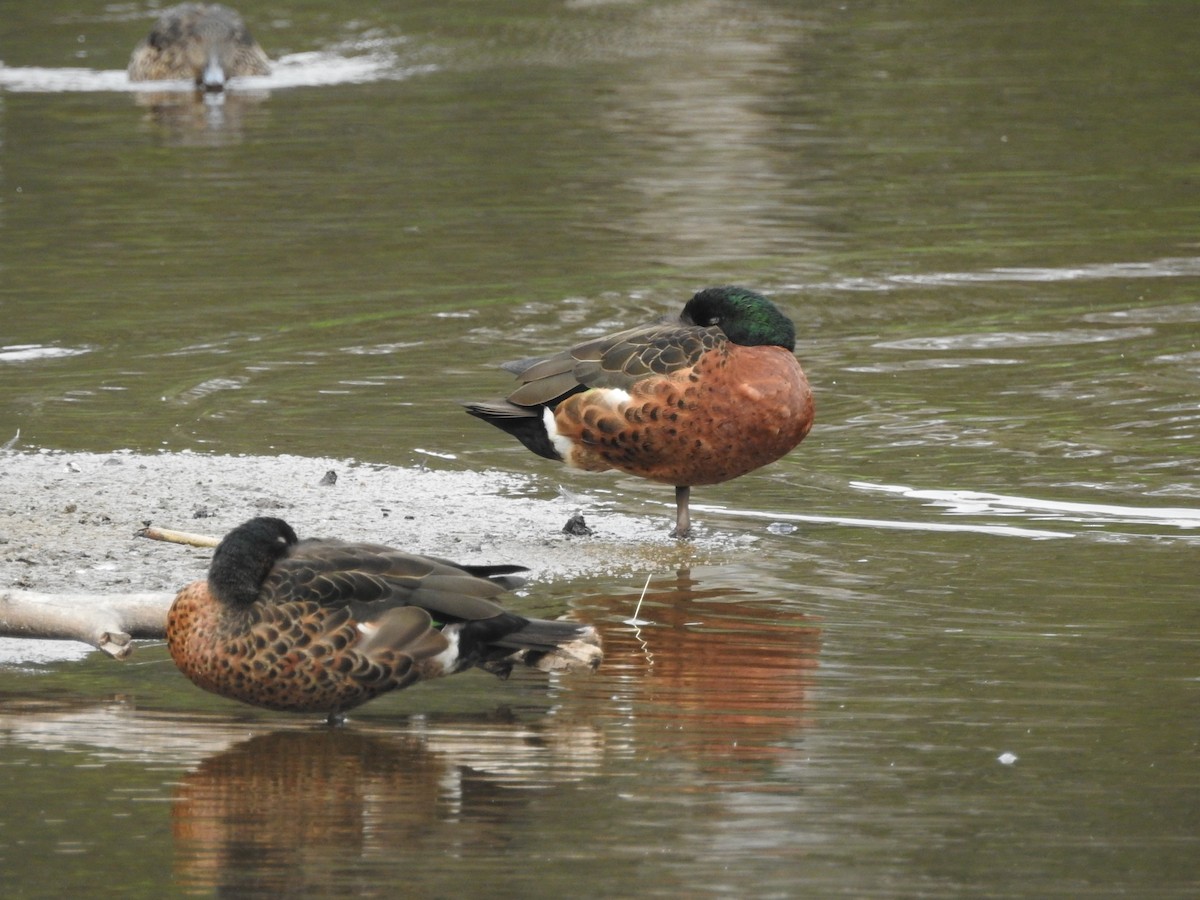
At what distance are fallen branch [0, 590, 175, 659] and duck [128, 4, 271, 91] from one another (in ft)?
54.6

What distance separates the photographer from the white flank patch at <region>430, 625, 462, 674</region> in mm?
6234

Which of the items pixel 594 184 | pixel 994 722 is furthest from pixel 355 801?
pixel 594 184

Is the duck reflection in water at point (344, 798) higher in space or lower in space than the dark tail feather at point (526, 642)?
lower

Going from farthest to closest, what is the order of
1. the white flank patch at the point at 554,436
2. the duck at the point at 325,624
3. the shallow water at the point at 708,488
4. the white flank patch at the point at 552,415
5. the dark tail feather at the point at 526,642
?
the white flank patch at the point at 554,436
the white flank patch at the point at 552,415
the dark tail feather at the point at 526,642
the duck at the point at 325,624
the shallow water at the point at 708,488

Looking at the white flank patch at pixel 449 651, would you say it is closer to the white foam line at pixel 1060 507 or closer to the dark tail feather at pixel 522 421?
the dark tail feather at pixel 522 421

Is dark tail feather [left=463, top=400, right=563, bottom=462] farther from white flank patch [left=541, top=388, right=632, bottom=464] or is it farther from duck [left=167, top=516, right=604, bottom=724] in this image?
duck [left=167, top=516, right=604, bottom=724]

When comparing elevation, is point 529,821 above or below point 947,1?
below

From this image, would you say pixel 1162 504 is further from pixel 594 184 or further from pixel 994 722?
pixel 594 184

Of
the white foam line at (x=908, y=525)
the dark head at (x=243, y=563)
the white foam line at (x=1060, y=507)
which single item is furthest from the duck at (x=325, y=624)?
the white foam line at (x=1060, y=507)

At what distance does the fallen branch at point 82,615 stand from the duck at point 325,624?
296mm

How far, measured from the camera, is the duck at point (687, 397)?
26.5 feet

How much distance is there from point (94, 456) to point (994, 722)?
480 centimetres

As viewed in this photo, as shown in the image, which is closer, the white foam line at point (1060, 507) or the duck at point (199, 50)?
the white foam line at point (1060, 507)

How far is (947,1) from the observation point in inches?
1046
